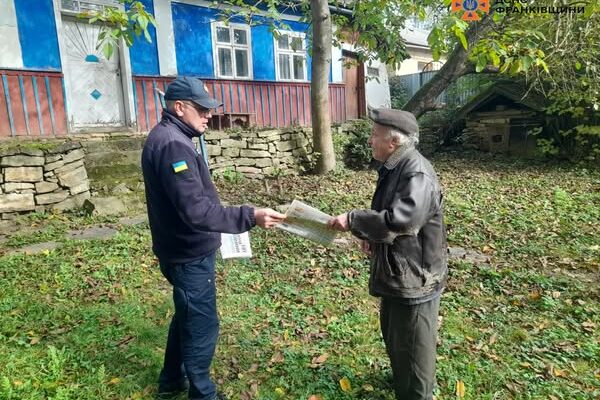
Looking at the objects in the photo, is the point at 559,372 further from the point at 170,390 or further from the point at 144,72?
the point at 144,72

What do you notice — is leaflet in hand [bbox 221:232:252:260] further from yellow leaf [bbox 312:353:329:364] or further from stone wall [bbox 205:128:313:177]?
stone wall [bbox 205:128:313:177]

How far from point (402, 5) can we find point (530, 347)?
7160 mm

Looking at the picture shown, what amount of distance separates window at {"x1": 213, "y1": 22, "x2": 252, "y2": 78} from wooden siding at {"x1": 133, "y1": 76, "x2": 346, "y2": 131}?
37cm

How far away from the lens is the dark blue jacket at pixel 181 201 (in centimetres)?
234

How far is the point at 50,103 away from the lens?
27.6ft

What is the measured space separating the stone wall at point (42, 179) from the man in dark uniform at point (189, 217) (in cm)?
555

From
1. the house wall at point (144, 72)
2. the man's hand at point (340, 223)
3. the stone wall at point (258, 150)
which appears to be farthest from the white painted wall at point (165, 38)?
the man's hand at point (340, 223)

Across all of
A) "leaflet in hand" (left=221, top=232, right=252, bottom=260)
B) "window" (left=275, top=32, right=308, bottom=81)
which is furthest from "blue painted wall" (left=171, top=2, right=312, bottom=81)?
"leaflet in hand" (left=221, top=232, right=252, bottom=260)

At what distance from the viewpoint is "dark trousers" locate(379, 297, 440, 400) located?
2482 mm

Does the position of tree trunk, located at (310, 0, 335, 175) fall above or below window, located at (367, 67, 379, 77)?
below

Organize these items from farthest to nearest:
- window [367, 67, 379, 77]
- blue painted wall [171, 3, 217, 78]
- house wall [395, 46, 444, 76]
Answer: house wall [395, 46, 444, 76], window [367, 67, 379, 77], blue painted wall [171, 3, 217, 78]

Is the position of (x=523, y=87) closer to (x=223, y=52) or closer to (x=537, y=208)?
(x=537, y=208)

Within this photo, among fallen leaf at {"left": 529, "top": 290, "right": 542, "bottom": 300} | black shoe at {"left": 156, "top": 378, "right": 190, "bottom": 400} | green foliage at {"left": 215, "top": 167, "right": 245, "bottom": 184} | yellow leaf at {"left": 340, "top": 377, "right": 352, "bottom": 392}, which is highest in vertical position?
green foliage at {"left": 215, "top": 167, "right": 245, "bottom": 184}

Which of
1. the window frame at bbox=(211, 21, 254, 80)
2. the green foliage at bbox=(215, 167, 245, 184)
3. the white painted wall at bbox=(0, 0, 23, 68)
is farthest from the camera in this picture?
the window frame at bbox=(211, 21, 254, 80)
